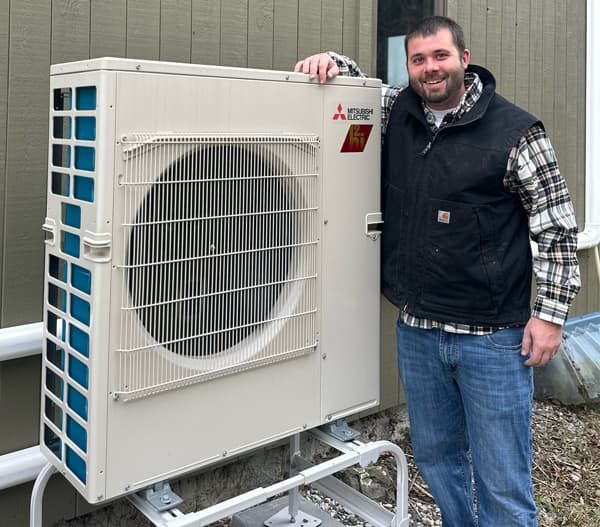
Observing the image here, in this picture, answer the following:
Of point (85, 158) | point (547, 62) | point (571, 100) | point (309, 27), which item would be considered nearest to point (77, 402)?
point (85, 158)

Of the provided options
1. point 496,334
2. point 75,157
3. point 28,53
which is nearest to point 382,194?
point 496,334

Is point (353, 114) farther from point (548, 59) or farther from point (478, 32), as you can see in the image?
point (548, 59)

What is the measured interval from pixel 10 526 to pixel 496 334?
4.75ft

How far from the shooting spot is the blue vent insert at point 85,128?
4.59 feet

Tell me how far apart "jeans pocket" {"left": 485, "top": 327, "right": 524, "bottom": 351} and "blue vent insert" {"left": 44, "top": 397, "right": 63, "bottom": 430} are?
107 cm

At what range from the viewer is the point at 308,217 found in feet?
5.73

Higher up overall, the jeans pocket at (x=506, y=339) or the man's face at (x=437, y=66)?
the man's face at (x=437, y=66)

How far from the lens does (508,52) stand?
348 cm

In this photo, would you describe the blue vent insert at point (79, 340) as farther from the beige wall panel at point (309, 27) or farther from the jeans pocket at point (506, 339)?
the beige wall panel at point (309, 27)

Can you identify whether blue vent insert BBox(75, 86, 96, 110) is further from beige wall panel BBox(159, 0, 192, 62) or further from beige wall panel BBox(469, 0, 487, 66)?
beige wall panel BBox(469, 0, 487, 66)

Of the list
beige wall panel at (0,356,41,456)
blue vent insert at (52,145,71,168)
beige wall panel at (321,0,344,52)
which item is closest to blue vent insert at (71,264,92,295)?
blue vent insert at (52,145,71,168)

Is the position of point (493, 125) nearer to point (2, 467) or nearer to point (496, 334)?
point (496, 334)

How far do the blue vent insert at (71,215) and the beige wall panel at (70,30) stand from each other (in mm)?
637

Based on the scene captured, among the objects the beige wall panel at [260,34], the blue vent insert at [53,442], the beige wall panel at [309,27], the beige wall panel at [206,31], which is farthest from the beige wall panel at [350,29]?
the blue vent insert at [53,442]
